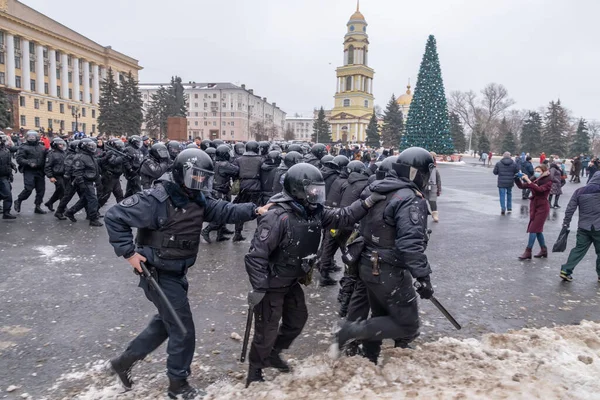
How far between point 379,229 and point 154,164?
7418mm

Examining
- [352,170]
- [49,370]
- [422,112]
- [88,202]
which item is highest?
[422,112]

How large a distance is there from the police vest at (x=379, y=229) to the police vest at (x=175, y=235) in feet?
4.78

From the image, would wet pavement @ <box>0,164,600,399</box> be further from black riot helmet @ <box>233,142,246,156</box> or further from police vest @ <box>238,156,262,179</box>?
black riot helmet @ <box>233,142,246,156</box>

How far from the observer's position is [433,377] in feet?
12.0

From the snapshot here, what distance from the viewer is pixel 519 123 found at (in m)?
88.1

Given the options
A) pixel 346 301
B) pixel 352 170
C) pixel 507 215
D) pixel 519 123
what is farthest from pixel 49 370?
pixel 519 123

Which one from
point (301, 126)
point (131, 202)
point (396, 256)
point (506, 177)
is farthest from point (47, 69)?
point (301, 126)

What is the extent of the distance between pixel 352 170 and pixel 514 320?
315 cm

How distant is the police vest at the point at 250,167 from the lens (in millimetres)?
8836

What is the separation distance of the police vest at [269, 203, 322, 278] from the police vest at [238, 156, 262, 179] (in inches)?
209

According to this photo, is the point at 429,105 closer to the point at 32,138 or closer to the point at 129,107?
the point at 32,138

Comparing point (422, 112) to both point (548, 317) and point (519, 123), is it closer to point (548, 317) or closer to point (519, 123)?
point (548, 317)

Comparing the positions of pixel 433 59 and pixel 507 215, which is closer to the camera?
pixel 507 215

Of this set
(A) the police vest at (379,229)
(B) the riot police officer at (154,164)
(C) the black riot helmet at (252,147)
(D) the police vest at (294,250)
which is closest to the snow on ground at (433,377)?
(D) the police vest at (294,250)
